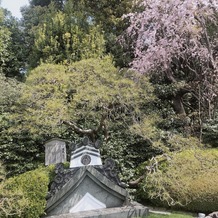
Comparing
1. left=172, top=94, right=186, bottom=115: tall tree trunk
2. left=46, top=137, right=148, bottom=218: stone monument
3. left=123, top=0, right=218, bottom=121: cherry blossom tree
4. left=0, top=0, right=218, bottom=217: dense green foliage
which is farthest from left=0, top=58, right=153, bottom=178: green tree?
left=172, top=94, right=186, bottom=115: tall tree trunk

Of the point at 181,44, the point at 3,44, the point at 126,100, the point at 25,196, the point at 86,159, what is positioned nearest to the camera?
the point at 25,196

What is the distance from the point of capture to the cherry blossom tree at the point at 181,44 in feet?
27.0

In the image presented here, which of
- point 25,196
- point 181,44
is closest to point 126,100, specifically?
point 181,44

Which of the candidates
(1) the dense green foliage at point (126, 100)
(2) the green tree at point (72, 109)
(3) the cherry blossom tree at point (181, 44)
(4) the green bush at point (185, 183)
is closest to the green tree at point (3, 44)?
(1) the dense green foliage at point (126, 100)

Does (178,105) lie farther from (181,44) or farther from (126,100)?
(126,100)

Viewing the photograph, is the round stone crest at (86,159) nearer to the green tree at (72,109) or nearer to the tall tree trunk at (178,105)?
the green tree at (72,109)

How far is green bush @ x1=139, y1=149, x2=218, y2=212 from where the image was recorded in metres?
6.21

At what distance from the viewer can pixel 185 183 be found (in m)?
6.36

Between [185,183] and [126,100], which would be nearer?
[185,183]

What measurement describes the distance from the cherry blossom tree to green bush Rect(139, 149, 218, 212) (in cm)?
269

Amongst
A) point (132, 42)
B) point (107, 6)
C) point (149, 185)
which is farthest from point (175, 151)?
point (107, 6)

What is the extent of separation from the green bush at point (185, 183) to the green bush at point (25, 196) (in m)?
2.25

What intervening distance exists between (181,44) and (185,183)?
183 inches

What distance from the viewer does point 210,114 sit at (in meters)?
8.96
